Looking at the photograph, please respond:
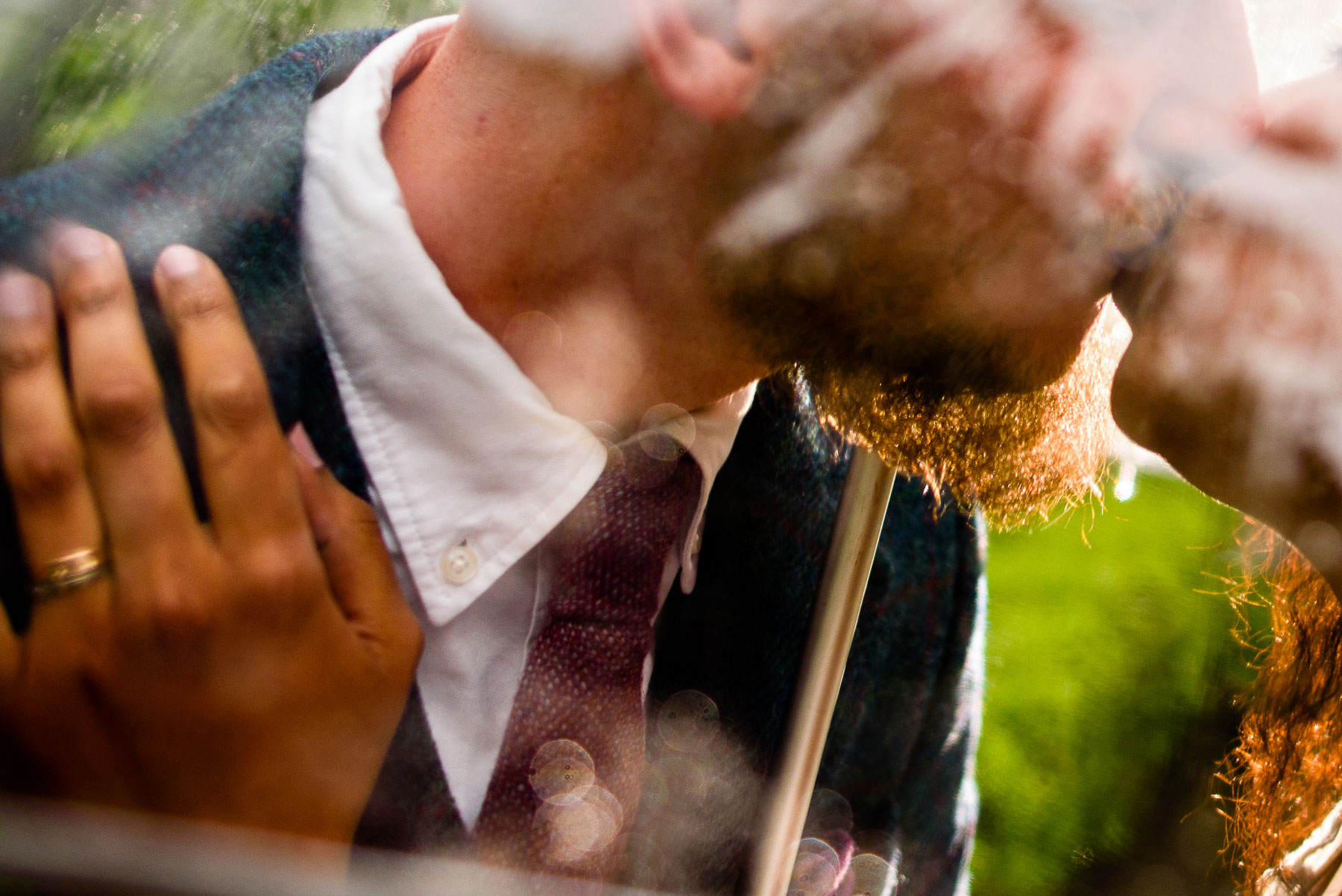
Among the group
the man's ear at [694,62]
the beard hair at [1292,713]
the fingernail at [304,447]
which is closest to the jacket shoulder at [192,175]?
the fingernail at [304,447]

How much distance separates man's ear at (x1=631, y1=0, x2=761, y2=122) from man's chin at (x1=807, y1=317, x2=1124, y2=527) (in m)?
0.24

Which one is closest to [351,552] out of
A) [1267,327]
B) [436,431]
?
[436,431]

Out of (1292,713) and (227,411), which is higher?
(227,411)

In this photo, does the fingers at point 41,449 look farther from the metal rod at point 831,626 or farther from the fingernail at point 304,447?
the metal rod at point 831,626

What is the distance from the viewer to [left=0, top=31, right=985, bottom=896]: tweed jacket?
46 cm

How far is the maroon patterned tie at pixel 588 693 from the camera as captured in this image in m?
0.56

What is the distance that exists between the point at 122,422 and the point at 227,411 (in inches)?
1.8

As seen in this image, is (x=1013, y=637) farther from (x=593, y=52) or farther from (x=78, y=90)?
(x=78, y=90)

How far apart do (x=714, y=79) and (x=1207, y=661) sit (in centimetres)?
134

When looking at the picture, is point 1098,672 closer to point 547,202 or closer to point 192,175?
point 547,202

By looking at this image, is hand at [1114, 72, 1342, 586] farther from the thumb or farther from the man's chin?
the thumb

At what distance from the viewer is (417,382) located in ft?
1.90

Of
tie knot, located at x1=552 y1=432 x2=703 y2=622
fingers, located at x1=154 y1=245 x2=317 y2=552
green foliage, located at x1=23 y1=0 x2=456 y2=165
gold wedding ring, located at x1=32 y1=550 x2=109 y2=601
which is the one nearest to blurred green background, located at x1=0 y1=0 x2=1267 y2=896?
green foliage, located at x1=23 y1=0 x2=456 y2=165

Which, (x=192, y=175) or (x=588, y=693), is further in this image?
(x=588, y=693)
